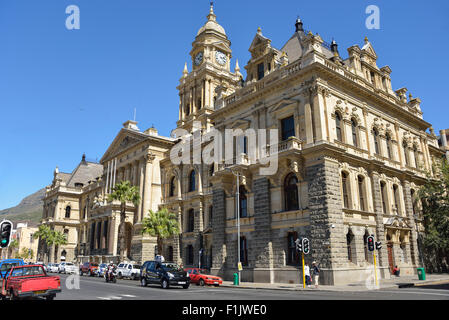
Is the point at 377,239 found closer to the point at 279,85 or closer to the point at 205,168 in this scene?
the point at 279,85

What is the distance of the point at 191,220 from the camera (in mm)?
44969

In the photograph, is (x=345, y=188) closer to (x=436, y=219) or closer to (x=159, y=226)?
(x=436, y=219)

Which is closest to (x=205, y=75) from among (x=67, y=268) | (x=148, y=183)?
(x=148, y=183)

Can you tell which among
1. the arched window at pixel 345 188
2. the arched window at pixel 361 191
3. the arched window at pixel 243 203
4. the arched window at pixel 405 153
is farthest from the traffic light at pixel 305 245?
the arched window at pixel 405 153

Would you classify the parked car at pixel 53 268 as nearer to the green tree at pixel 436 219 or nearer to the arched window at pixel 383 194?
the arched window at pixel 383 194

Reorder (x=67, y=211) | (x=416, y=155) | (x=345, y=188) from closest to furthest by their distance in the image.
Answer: (x=345, y=188)
(x=416, y=155)
(x=67, y=211)

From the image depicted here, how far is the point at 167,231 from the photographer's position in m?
41.1

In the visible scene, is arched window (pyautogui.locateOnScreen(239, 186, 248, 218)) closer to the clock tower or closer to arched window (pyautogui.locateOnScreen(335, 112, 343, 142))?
arched window (pyautogui.locateOnScreen(335, 112, 343, 142))

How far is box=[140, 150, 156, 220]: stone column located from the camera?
49.1 metres

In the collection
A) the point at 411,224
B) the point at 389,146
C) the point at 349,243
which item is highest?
the point at 389,146

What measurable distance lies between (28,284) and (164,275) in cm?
985

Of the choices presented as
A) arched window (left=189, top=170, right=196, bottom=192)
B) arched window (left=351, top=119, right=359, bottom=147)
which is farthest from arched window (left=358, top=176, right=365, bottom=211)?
arched window (left=189, top=170, right=196, bottom=192)

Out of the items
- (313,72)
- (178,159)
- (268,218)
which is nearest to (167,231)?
(178,159)

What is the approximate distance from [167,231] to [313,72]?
2403 centimetres
